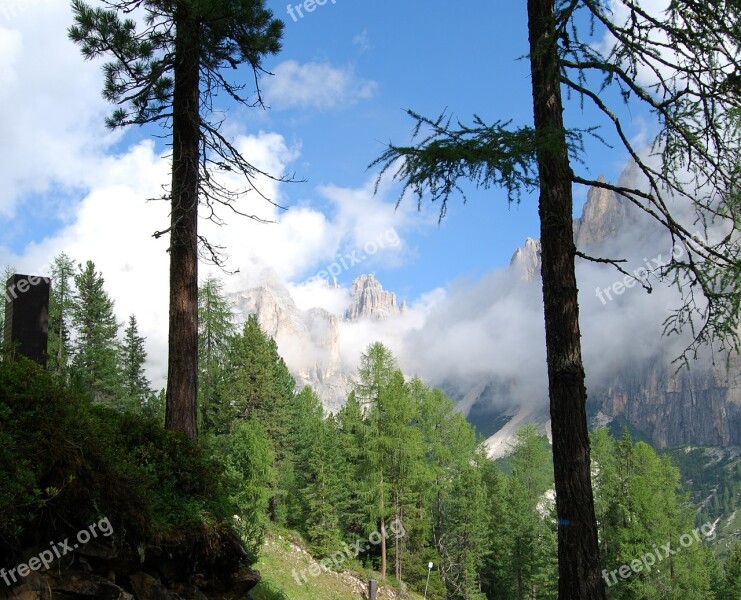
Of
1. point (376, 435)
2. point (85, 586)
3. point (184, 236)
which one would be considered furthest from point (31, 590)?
point (376, 435)

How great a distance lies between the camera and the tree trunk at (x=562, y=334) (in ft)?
17.0

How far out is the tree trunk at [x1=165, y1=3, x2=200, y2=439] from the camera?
28.9ft

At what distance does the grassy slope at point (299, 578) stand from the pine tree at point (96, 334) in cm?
1666

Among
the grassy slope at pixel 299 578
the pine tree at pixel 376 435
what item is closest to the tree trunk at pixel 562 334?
the grassy slope at pixel 299 578

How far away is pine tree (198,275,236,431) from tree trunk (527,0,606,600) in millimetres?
34904

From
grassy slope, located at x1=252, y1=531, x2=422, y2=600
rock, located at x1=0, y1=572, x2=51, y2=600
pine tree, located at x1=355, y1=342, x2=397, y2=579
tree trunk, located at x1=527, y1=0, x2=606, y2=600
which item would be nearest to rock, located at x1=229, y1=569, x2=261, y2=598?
rock, located at x1=0, y1=572, x2=51, y2=600

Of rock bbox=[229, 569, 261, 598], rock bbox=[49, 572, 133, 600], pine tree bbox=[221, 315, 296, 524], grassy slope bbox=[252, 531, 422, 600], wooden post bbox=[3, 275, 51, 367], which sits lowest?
grassy slope bbox=[252, 531, 422, 600]

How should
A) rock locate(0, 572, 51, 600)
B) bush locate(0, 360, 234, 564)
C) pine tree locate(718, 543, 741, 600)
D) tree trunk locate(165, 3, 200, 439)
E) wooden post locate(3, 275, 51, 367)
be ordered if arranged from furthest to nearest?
1. pine tree locate(718, 543, 741, 600)
2. tree trunk locate(165, 3, 200, 439)
3. wooden post locate(3, 275, 51, 367)
4. bush locate(0, 360, 234, 564)
5. rock locate(0, 572, 51, 600)

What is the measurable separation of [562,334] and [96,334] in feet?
132

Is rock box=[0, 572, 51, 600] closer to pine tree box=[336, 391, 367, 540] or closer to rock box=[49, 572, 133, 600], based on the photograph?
rock box=[49, 572, 133, 600]

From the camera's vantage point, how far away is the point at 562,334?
5516 mm

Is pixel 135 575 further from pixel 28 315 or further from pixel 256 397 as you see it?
pixel 256 397

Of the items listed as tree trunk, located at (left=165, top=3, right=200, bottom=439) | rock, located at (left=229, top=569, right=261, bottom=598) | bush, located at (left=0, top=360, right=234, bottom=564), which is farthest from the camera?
tree trunk, located at (left=165, top=3, right=200, bottom=439)

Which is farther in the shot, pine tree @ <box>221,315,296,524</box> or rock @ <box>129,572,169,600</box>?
pine tree @ <box>221,315,296,524</box>
